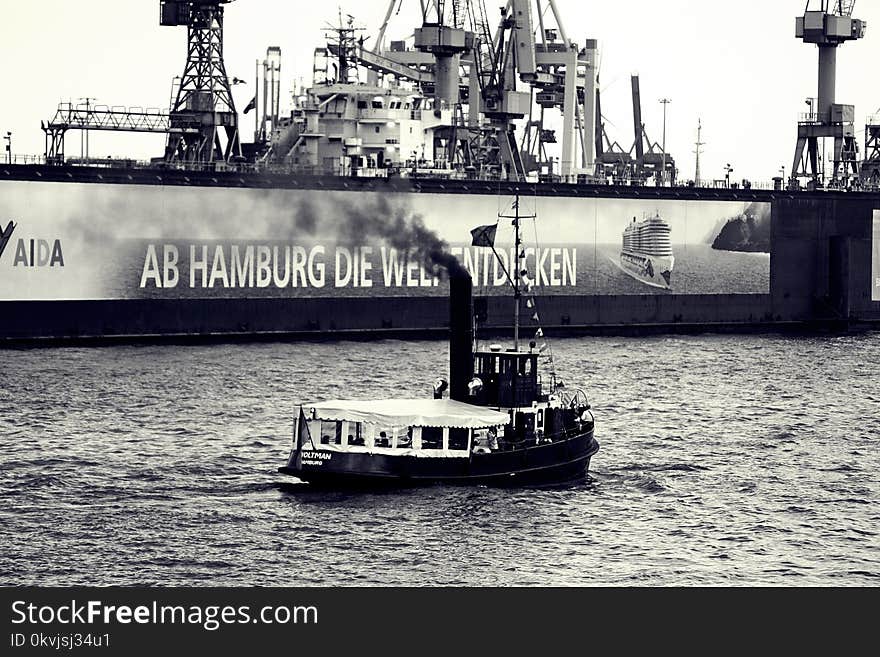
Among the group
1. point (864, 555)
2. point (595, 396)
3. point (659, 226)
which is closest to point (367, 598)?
point (864, 555)

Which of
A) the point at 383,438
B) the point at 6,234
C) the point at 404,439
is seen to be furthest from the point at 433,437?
the point at 6,234

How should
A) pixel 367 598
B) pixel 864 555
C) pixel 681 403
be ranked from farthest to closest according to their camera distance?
1. pixel 681 403
2. pixel 864 555
3. pixel 367 598

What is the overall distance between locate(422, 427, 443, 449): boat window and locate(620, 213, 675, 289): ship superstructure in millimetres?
59129

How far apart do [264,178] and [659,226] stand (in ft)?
88.6

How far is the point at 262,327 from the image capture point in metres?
91.2

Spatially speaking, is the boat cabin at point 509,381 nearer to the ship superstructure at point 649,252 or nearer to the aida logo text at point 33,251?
the aida logo text at point 33,251

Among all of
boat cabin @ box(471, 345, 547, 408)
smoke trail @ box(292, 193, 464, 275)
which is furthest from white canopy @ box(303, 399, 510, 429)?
smoke trail @ box(292, 193, 464, 275)

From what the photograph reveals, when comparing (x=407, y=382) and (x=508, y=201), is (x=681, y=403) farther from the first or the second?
(x=508, y=201)

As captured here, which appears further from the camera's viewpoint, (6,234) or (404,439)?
(6,234)

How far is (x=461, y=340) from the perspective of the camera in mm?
49156

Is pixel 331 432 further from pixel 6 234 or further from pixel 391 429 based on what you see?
pixel 6 234

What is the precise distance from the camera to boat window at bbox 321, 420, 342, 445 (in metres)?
46.5

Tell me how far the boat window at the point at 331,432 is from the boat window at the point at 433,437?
2321 millimetres

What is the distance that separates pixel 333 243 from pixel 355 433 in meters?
48.8
